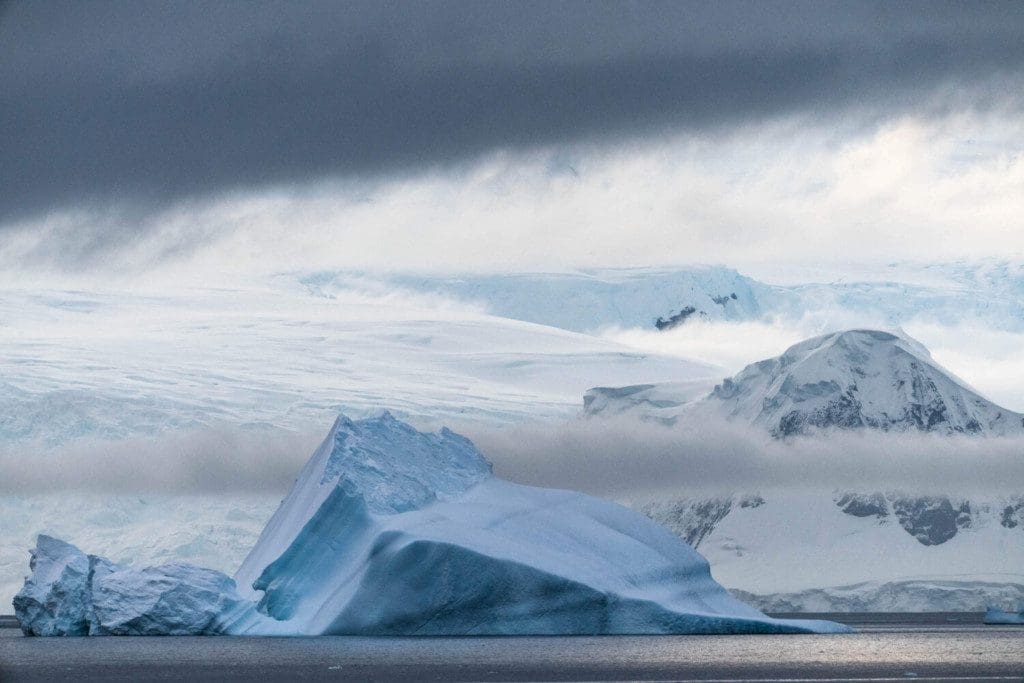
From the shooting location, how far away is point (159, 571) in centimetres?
5888

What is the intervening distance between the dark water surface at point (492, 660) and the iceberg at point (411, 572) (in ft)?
3.36

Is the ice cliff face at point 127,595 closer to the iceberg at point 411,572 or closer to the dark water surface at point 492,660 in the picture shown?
the iceberg at point 411,572

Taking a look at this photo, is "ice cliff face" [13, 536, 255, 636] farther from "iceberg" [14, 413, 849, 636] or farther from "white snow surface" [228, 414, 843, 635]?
"white snow surface" [228, 414, 843, 635]

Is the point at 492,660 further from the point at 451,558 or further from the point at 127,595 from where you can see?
the point at 127,595

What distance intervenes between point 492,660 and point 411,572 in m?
3.35

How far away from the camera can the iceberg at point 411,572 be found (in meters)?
57.0

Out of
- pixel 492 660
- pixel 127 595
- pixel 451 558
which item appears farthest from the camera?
pixel 127 595

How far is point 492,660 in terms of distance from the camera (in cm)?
5584

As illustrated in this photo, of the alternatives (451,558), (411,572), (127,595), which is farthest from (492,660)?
(127,595)

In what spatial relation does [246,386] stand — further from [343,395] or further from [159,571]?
[159,571]

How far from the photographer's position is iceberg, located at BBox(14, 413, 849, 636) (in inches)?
2243

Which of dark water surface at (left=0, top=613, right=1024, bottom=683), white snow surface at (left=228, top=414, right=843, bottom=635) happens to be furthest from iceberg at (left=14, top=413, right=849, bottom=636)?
dark water surface at (left=0, top=613, right=1024, bottom=683)

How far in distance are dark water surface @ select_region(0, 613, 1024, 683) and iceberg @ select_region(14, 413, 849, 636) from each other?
1.02 m

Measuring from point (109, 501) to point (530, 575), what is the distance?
7453cm
